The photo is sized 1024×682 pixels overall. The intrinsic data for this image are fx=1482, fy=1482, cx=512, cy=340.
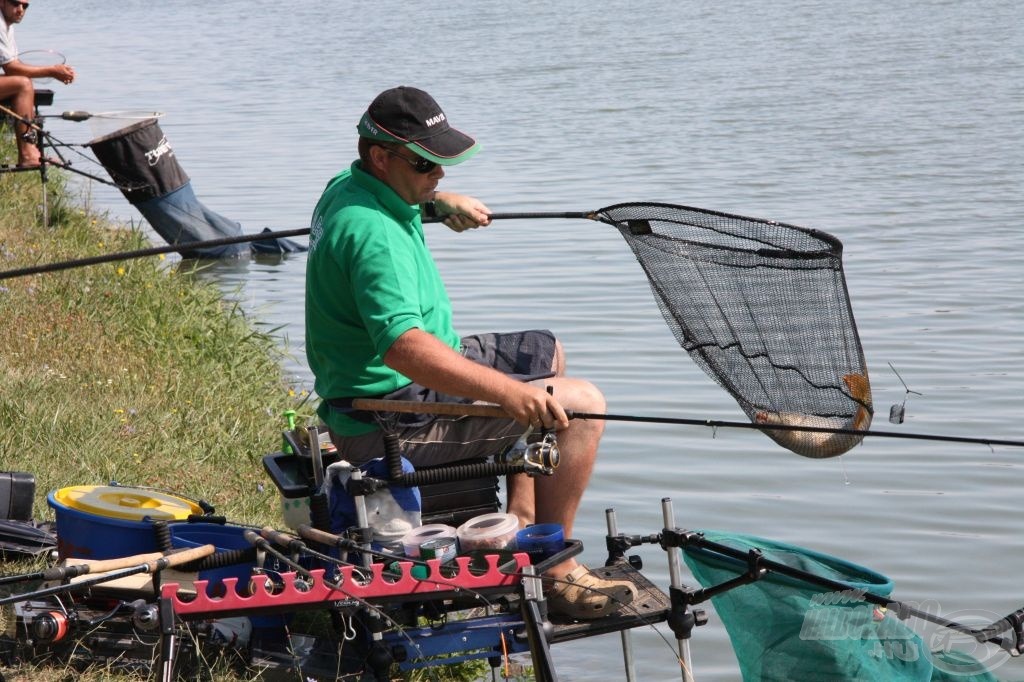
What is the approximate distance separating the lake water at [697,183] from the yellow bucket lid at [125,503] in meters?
1.35

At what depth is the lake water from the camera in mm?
5883

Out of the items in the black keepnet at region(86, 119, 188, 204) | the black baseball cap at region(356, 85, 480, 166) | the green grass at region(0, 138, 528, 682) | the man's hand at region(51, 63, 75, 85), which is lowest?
the green grass at region(0, 138, 528, 682)

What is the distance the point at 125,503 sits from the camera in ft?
13.6

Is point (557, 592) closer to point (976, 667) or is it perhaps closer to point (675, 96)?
point (976, 667)

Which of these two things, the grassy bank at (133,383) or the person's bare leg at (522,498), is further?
the grassy bank at (133,383)

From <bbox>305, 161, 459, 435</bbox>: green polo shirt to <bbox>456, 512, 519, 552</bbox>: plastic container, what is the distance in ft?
1.40

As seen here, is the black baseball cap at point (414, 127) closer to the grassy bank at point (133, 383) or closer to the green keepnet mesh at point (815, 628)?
the green keepnet mesh at point (815, 628)

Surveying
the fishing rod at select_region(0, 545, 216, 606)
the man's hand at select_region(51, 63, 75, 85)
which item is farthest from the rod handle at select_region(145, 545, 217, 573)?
the man's hand at select_region(51, 63, 75, 85)

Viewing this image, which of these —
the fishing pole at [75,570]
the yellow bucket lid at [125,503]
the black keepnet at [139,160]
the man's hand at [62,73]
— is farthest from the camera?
the man's hand at [62,73]

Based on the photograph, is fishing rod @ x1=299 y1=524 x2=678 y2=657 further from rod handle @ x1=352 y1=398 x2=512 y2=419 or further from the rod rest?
rod handle @ x1=352 y1=398 x2=512 y2=419

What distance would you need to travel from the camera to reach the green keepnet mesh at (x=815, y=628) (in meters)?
3.42

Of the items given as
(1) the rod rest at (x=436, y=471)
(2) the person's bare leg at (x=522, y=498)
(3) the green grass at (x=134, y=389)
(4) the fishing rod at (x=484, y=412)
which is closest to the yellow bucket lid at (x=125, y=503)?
(3) the green grass at (x=134, y=389)

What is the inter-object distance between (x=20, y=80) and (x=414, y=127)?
7067mm

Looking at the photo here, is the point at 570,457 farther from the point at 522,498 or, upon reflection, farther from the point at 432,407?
the point at 432,407
